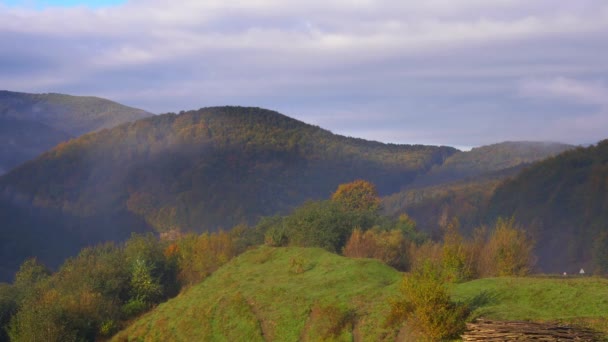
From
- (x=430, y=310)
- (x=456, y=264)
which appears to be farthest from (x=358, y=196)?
(x=430, y=310)

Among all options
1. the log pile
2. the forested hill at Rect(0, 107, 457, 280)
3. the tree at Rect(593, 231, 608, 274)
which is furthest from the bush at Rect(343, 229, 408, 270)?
the forested hill at Rect(0, 107, 457, 280)

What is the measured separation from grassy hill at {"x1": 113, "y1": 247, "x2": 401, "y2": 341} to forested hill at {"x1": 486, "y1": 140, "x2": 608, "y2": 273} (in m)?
37.1

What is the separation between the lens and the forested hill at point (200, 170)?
13488 centimetres

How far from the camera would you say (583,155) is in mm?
95562

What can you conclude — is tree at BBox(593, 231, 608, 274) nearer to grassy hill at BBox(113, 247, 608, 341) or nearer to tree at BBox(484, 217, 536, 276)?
tree at BBox(484, 217, 536, 276)

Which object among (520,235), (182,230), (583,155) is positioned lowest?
(182,230)

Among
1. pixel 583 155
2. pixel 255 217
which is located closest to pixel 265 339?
pixel 583 155

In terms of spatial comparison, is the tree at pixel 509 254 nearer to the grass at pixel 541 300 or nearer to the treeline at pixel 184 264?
the treeline at pixel 184 264

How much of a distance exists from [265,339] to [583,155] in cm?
7827

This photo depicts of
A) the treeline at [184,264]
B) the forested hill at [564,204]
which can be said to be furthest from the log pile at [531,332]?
the forested hill at [564,204]

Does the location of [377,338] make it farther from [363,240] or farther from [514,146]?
[514,146]

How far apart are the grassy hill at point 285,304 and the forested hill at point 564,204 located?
3710cm

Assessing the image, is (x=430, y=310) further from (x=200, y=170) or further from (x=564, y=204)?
(x=200, y=170)

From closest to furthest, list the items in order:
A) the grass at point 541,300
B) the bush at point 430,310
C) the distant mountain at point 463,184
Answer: the grass at point 541,300
the bush at point 430,310
the distant mountain at point 463,184
